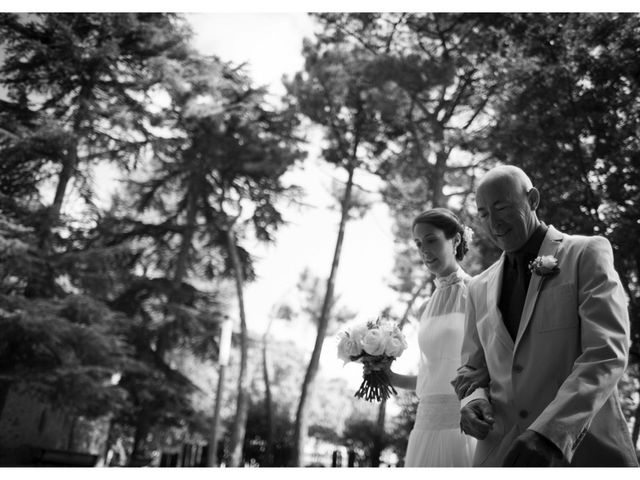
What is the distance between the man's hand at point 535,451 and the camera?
0.98 metres

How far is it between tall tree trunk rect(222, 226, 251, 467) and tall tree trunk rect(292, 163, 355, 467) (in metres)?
1.29

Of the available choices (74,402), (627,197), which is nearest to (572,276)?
(627,197)

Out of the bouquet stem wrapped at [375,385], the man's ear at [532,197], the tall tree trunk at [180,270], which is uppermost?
the tall tree trunk at [180,270]

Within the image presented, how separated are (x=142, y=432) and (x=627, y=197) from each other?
27.4 feet

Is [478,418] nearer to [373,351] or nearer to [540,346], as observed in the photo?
[540,346]

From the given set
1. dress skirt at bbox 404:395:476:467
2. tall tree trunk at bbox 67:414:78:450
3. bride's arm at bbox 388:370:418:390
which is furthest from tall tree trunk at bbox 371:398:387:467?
dress skirt at bbox 404:395:476:467

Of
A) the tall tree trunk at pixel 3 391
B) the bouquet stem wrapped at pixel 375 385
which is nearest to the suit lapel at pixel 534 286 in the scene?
the bouquet stem wrapped at pixel 375 385

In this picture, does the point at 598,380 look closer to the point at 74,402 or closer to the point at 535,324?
the point at 535,324

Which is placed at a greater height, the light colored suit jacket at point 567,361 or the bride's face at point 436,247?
the bride's face at point 436,247

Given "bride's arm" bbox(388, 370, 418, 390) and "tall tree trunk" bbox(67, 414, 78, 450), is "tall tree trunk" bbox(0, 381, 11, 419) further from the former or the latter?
"bride's arm" bbox(388, 370, 418, 390)

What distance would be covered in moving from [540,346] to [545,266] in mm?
154

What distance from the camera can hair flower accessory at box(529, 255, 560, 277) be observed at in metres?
1.16

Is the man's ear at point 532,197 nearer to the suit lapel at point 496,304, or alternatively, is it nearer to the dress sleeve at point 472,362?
the suit lapel at point 496,304

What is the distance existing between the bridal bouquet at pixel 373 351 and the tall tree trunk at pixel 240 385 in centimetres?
861
